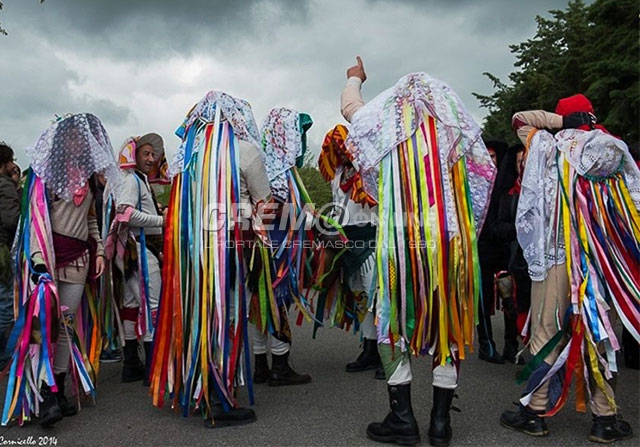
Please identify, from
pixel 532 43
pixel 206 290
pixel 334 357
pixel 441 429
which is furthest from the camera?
pixel 532 43

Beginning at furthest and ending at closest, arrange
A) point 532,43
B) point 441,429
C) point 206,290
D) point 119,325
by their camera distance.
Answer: point 532,43 → point 119,325 → point 206,290 → point 441,429

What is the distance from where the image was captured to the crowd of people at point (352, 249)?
3.01 meters

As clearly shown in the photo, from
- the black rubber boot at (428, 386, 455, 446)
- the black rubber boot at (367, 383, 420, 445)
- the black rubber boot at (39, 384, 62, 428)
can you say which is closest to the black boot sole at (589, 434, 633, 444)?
the black rubber boot at (428, 386, 455, 446)

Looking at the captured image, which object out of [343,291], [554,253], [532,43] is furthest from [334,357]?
[532,43]

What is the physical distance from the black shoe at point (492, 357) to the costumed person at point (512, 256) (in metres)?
0.07

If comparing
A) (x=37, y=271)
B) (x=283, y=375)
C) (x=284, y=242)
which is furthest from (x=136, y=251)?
(x=283, y=375)

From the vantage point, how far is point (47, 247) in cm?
338

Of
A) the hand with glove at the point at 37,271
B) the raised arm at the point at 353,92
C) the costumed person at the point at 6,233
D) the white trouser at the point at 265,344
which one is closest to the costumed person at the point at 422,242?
the raised arm at the point at 353,92

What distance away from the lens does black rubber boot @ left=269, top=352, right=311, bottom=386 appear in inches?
162

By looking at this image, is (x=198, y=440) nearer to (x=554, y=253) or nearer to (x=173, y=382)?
(x=173, y=382)

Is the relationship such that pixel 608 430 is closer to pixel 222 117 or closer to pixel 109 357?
pixel 222 117

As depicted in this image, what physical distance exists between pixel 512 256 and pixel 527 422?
1.22m

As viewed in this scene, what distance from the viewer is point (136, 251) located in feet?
13.8

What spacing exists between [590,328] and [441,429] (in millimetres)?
925
